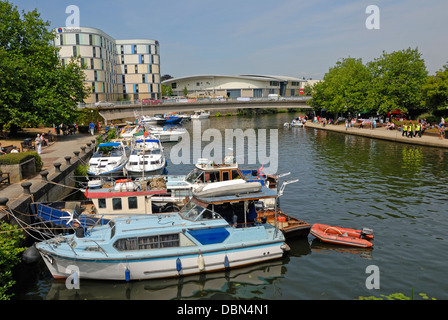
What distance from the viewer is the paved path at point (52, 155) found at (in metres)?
22.4

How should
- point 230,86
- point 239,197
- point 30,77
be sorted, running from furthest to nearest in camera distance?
point 230,86 → point 30,77 → point 239,197

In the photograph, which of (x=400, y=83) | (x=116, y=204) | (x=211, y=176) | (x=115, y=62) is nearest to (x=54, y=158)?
(x=116, y=204)

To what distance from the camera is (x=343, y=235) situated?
64.1 feet

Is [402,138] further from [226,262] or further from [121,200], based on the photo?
[121,200]

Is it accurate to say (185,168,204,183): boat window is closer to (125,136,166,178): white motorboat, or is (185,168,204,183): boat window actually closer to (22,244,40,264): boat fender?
(125,136,166,178): white motorboat

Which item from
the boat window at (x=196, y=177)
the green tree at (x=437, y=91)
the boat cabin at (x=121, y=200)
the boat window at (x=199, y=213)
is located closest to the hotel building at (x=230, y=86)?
the green tree at (x=437, y=91)

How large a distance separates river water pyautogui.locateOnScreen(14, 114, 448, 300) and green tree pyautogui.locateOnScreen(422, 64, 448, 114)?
2574 cm

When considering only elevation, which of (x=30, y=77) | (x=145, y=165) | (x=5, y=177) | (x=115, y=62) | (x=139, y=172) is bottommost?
(x=139, y=172)

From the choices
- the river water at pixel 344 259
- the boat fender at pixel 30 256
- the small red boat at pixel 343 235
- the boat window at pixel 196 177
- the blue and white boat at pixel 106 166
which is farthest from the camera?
the blue and white boat at pixel 106 166

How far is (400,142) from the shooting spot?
50.9 m

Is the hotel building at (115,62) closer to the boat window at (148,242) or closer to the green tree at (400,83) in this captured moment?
the green tree at (400,83)

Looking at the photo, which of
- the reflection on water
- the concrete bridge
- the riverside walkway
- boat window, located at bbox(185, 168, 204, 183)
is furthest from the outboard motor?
the concrete bridge

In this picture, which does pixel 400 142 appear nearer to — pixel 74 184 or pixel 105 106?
pixel 74 184

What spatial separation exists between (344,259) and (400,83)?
5468 cm
